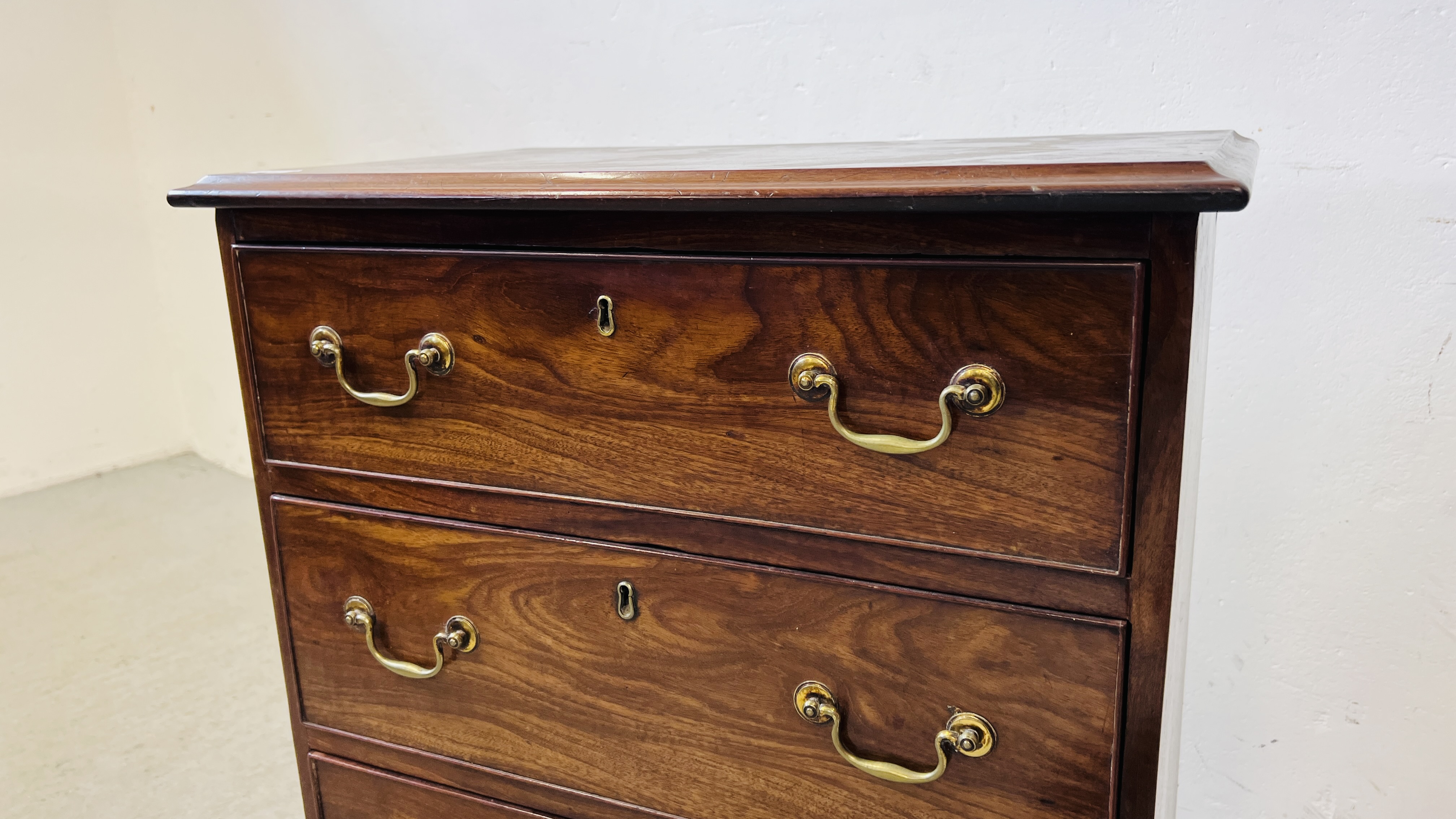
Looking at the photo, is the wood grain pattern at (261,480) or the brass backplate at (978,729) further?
the wood grain pattern at (261,480)

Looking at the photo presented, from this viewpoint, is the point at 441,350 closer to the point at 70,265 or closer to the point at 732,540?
the point at 732,540

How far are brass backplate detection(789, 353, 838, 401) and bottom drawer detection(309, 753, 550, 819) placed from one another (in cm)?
42

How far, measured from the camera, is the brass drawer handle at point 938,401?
1.89 feet

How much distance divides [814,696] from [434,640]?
0.30 meters

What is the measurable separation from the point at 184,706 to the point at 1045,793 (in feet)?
4.39

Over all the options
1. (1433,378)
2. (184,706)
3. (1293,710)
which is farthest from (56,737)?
(1433,378)

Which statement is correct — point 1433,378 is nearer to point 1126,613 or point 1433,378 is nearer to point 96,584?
point 1126,613

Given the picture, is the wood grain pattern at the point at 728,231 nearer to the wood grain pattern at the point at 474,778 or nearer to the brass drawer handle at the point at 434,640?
the brass drawer handle at the point at 434,640

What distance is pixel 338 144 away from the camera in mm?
1973

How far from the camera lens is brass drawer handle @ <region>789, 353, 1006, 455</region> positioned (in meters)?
0.58

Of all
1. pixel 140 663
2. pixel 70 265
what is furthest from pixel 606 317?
pixel 70 265

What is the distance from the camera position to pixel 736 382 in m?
0.64

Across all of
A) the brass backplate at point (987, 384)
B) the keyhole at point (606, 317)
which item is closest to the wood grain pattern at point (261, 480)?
the keyhole at point (606, 317)

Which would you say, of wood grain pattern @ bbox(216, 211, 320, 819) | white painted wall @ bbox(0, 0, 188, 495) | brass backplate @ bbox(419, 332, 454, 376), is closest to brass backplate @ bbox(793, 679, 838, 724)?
brass backplate @ bbox(419, 332, 454, 376)
